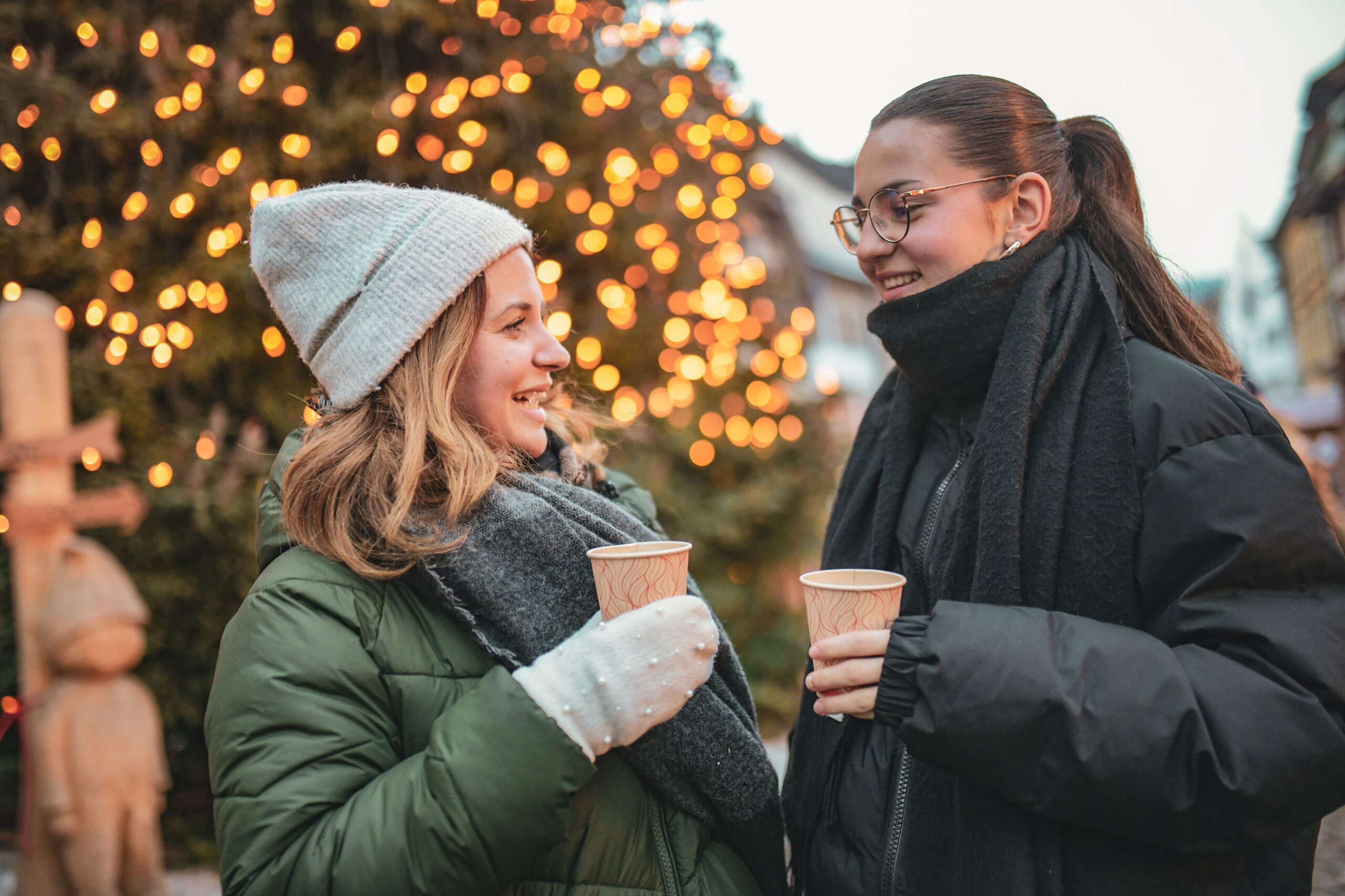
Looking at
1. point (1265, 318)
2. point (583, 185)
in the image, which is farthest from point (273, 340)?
point (1265, 318)

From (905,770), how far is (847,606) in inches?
17.6

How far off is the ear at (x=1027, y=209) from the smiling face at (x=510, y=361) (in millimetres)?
947

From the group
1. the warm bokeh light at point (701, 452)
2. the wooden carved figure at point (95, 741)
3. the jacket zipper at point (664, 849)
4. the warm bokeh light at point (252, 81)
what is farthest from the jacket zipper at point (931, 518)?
the warm bokeh light at point (252, 81)

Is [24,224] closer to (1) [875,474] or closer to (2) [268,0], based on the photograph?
(2) [268,0]

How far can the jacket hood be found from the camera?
1.61 metres

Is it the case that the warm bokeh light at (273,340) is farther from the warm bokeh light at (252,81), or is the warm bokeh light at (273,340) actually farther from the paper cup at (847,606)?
the paper cup at (847,606)

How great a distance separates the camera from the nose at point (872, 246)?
5.74 ft

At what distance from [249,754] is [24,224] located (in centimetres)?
426

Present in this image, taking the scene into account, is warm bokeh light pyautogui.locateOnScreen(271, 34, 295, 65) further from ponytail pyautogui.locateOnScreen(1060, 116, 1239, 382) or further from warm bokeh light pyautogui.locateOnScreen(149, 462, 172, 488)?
ponytail pyautogui.locateOnScreen(1060, 116, 1239, 382)

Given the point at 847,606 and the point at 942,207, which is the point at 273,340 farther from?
the point at 847,606

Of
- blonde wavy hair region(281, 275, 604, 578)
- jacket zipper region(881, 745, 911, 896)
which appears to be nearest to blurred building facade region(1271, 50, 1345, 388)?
jacket zipper region(881, 745, 911, 896)

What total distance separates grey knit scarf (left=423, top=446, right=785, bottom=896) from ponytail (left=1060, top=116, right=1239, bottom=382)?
1.06 m

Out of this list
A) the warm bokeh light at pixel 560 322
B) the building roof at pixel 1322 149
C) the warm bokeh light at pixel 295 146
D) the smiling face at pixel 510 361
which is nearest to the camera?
the smiling face at pixel 510 361

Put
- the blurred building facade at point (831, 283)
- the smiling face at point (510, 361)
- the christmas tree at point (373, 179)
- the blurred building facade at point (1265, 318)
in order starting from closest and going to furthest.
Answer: the smiling face at point (510, 361)
the christmas tree at point (373, 179)
the blurred building facade at point (831, 283)
the blurred building facade at point (1265, 318)
